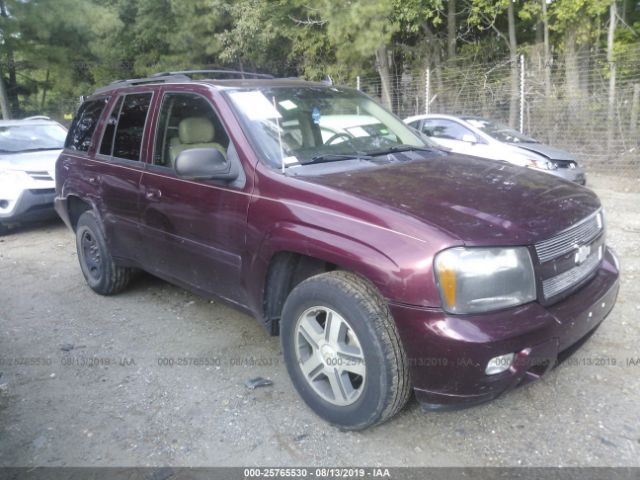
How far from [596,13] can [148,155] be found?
12824 millimetres

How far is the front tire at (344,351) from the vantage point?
103 inches

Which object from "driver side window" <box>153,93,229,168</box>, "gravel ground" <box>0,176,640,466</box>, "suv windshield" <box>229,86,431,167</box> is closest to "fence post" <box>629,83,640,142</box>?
"gravel ground" <box>0,176,640,466</box>

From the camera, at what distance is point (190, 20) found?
20.7 m

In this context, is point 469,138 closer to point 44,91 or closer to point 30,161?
point 30,161

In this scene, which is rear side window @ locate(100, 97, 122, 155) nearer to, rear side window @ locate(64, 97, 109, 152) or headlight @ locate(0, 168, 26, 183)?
rear side window @ locate(64, 97, 109, 152)

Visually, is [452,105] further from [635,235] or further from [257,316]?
[257,316]

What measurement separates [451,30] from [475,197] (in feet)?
51.4

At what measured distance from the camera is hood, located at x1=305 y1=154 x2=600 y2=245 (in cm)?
256

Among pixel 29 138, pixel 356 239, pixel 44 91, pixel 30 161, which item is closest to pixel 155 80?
pixel 356 239

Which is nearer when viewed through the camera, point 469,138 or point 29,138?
point 29,138

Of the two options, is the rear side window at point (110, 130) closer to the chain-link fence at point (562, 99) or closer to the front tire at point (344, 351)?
the front tire at point (344, 351)

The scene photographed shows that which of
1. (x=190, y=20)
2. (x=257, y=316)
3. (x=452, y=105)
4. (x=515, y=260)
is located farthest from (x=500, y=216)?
(x=190, y=20)

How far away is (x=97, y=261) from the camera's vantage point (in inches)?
197

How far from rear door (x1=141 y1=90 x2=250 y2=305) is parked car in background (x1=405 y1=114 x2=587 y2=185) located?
224 inches
